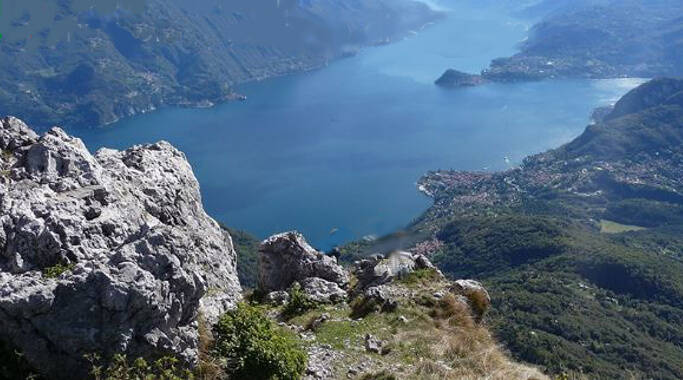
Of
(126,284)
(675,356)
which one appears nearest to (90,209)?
(126,284)

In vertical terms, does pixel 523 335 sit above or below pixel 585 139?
A: below

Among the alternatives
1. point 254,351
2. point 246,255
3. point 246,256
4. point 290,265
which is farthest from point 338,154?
point 254,351

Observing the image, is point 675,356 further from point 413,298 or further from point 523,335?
point 413,298

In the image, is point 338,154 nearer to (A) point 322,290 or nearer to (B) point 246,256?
(B) point 246,256

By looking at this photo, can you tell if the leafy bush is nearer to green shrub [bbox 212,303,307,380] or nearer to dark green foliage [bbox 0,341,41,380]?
green shrub [bbox 212,303,307,380]

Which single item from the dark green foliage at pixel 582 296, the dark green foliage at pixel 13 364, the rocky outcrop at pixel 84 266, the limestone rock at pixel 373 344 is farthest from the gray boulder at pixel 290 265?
the dark green foliage at pixel 582 296

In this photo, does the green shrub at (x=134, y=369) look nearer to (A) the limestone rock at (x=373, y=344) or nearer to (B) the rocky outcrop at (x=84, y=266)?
(B) the rocky outcrop at (x=84, y=266)

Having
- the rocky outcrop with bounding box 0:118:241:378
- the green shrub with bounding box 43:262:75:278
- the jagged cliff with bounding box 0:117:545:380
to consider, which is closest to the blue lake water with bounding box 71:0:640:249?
the jagged cliff with bounding box 0:117:545:380
